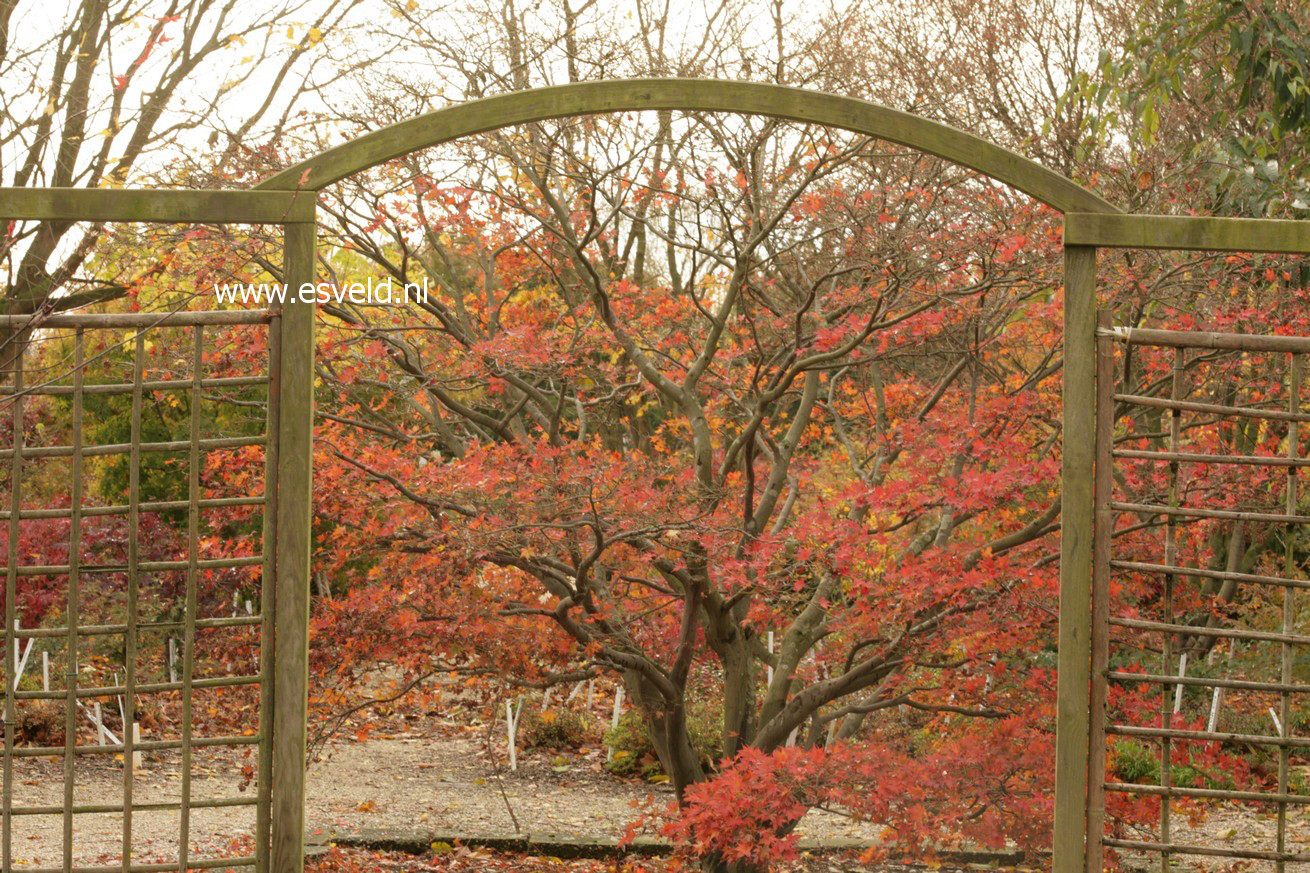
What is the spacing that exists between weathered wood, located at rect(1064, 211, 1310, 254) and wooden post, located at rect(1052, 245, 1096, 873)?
66 millimetres

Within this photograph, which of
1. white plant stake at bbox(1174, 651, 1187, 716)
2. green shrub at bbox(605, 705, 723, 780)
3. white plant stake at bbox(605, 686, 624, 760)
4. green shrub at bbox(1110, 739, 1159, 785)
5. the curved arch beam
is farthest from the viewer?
white plant stake at bbox(605, 686, 624, 760)

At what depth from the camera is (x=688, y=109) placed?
3271 mm

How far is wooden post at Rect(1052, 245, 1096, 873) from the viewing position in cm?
324

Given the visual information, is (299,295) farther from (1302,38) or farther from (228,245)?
(1302,38)

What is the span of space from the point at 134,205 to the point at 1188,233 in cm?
288

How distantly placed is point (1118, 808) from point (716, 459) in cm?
483

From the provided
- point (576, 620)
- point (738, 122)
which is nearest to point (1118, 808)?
point (576, 620)

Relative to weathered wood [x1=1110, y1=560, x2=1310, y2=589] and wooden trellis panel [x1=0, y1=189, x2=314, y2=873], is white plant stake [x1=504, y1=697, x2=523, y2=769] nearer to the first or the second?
wooden trellis panel [x1=0, y1=189, x2=314, y2=873]

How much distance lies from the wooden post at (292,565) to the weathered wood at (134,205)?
18 centimetres

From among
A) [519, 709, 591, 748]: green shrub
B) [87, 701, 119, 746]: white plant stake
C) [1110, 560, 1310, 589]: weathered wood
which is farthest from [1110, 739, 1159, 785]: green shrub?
[87, 701, 119, 746]: white plant stake

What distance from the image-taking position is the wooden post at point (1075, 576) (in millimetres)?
3238

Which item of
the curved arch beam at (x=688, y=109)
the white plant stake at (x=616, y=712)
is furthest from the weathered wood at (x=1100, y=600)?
the white plant stake at (x=616, y=712)

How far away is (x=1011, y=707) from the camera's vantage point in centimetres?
485

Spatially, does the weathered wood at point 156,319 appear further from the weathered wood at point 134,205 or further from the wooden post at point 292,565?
the weathered wood at point 134,205
